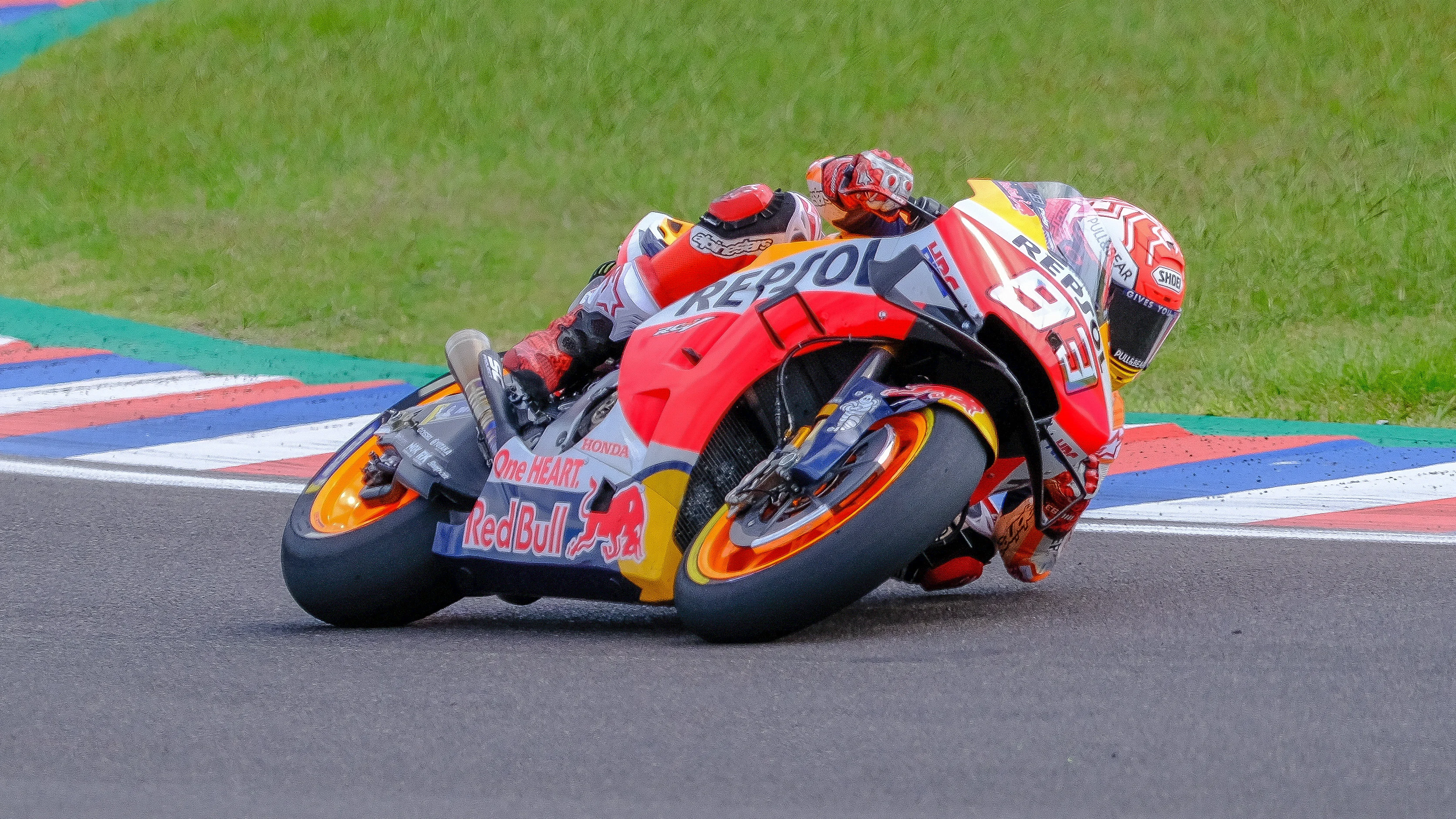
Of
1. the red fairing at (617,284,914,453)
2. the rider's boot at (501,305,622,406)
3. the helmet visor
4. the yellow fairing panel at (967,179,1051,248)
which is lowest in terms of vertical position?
the helmet visor

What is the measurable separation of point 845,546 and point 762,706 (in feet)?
1.40

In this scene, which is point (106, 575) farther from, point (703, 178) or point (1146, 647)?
point (703, 178)

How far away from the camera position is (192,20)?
16.6 metres

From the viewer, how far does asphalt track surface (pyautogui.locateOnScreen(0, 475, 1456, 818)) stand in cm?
291

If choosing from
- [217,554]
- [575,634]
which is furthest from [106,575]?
[575,634]

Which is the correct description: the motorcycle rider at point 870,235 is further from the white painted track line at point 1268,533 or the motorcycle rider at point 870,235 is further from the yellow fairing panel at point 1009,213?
the white painted track line at point 1268,533

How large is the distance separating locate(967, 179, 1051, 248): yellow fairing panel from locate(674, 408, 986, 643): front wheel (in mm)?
584

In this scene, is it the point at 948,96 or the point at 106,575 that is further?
the point at 948,96

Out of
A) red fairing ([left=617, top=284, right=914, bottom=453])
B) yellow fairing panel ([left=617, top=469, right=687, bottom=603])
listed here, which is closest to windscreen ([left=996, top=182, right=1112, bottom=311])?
red fairing ([left=617, top=284, right=914, bottom=453])

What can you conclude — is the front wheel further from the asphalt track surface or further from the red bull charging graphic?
the red bull charging graphic

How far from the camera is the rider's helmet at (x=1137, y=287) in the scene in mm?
4363

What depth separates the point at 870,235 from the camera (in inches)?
172

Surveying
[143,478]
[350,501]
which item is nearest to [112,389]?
[143,478]

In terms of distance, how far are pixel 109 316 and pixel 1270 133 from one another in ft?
26.4
